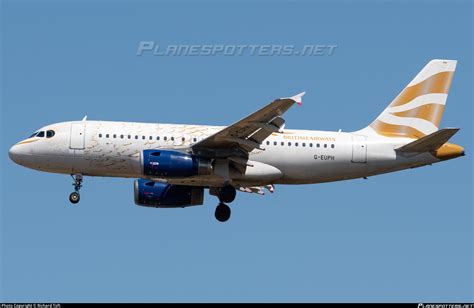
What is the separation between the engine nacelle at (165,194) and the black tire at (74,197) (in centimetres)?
282

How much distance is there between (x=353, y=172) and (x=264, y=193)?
472 centimetres

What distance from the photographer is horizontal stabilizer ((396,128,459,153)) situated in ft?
152

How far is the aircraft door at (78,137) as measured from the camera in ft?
156

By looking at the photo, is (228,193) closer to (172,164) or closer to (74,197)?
(172,164)

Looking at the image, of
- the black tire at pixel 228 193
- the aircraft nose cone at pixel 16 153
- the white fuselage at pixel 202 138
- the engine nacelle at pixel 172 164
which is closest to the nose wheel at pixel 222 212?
the black tire at pixel 228 193

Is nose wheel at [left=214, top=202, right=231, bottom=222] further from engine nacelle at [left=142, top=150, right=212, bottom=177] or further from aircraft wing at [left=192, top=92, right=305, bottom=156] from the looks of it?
aircraft wing at [left=192, top=92, right=305, bottom=156]

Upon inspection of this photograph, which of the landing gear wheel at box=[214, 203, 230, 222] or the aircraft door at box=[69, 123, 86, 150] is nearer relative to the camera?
the aircraft door at box=[69, 123, 86, 150]

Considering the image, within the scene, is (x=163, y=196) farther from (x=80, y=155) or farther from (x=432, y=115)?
(x=432, y=115)

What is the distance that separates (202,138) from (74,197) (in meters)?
6.03

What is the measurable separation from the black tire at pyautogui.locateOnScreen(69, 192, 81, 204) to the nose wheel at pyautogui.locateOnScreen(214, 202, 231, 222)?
19.6 ft

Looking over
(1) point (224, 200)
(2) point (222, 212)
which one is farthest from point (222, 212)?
(1) point (224, 200)

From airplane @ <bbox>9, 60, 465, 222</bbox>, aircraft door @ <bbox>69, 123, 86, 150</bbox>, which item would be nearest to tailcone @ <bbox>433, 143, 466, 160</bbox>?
airplane @ <bbox>9, 60, 465, 222</bbox>

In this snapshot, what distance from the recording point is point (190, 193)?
50.5 metres

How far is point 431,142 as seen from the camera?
4756cm
